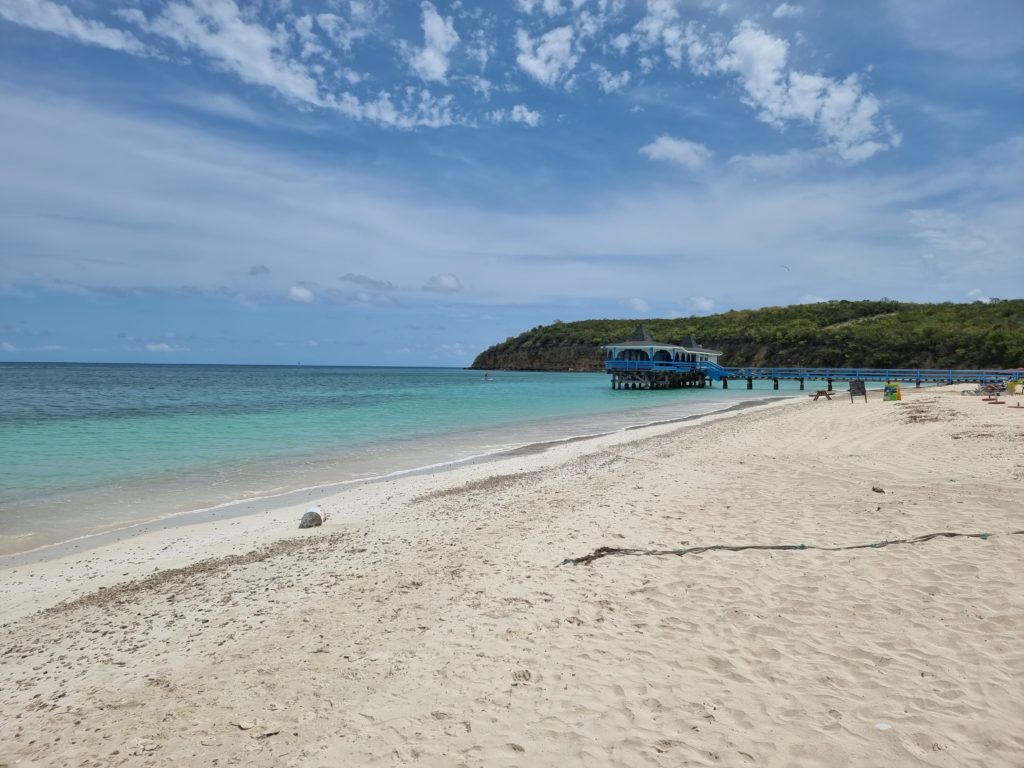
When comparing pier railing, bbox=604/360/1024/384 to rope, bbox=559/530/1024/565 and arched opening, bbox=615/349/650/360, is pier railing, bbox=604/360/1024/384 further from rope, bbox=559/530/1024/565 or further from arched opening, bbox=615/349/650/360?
rope, bbox=559/530/1024/565

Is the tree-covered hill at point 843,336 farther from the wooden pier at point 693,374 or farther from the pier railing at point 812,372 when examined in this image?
the wooden pier at point 693,374

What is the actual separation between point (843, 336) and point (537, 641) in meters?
88.1

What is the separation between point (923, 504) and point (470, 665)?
6651 millimetres

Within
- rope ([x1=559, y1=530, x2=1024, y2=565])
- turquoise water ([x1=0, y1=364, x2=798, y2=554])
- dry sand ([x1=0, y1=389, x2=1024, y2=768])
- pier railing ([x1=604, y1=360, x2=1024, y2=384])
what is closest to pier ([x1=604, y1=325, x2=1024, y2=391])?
pier railing ([x1=604, y1=360, x2=1024, y2=384])

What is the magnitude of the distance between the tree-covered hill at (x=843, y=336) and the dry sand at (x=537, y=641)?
221 feet

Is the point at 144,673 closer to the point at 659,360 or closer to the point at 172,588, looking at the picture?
the point at 172,588

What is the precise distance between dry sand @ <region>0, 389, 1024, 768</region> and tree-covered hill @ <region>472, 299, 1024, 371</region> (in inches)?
2646

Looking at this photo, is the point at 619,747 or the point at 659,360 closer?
the point at 619,747

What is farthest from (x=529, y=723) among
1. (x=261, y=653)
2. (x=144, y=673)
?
(x=144, y=673)

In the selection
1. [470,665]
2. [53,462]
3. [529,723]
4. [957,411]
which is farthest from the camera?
[957,411]

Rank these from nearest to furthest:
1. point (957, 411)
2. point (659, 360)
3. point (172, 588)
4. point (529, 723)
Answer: point (529, 723) < point (172, 588) < point (957, 411) < point (659, 360)

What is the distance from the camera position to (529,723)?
3.29 m

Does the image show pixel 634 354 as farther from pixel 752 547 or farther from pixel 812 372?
pixel 752 547

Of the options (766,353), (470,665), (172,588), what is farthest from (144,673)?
(766,353)
